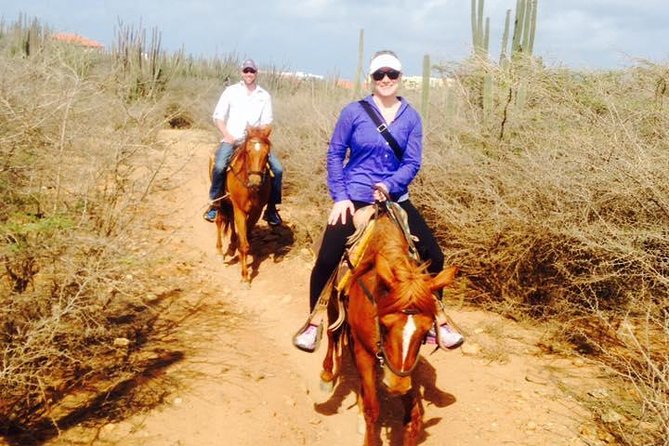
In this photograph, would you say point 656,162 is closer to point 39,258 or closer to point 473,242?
point 473,242

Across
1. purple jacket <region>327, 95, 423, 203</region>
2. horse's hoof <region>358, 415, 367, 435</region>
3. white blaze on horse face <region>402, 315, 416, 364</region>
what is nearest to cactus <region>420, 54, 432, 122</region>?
purple jacket <region>327, 95, 423, 203</region>

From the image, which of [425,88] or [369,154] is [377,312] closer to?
[369,154]

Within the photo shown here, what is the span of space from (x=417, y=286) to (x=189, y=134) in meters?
14.1

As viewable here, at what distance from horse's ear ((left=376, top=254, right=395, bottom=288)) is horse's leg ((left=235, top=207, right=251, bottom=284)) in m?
4.73

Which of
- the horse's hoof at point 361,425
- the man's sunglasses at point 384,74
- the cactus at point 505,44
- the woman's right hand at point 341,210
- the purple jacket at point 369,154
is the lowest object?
the horse's hoof at point 361,425

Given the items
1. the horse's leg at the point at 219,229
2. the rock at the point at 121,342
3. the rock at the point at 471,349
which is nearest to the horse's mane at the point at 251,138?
the horse's leg at the point at 219,229

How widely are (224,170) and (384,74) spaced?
15.4ft

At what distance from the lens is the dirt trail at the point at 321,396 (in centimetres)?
416

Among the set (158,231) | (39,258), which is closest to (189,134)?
(158,231)

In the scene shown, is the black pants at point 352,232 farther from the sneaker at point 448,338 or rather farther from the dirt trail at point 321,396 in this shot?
the dirt trail at point 321,396

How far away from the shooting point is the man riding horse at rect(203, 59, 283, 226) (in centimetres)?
Answer: 842

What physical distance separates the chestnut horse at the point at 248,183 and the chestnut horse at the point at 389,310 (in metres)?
3.40

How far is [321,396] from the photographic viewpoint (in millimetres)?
4957

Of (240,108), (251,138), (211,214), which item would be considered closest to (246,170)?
(251,138)
